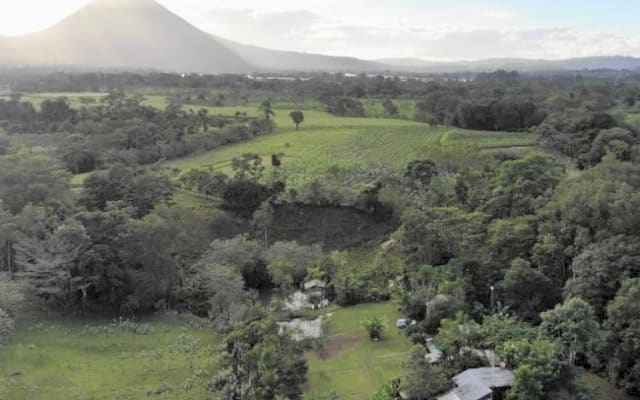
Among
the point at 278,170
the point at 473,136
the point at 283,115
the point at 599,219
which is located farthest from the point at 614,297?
the point at 283,115

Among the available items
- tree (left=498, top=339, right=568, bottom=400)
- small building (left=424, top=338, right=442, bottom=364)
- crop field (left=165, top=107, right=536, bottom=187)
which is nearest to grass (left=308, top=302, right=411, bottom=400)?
small building (left=424, top=338, right=442, bottom=364)

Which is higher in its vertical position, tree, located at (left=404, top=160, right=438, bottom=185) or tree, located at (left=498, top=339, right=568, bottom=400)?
tree, located at (left=404, top=160, right=438, bottom=185)

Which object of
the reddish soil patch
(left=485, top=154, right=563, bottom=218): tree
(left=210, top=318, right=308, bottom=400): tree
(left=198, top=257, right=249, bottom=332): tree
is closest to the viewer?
(left=210, top=318, right=308, bottom=400): tree

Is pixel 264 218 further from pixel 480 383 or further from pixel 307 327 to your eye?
pixel 480 383

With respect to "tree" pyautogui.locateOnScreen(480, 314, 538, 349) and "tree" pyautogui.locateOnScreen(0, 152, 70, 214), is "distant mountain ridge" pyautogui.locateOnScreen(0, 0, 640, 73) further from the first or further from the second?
"tree" pyautogui.locateOnScreen(480, 314, 538, 349)

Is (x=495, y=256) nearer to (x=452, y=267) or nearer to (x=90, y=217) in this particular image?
(x=452, y=267)

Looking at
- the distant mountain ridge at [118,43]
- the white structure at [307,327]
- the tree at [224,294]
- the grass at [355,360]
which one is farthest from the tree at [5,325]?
the distant mountain ridge at [118,43]

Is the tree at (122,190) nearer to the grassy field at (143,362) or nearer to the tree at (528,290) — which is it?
the grassy field at (143,362)
